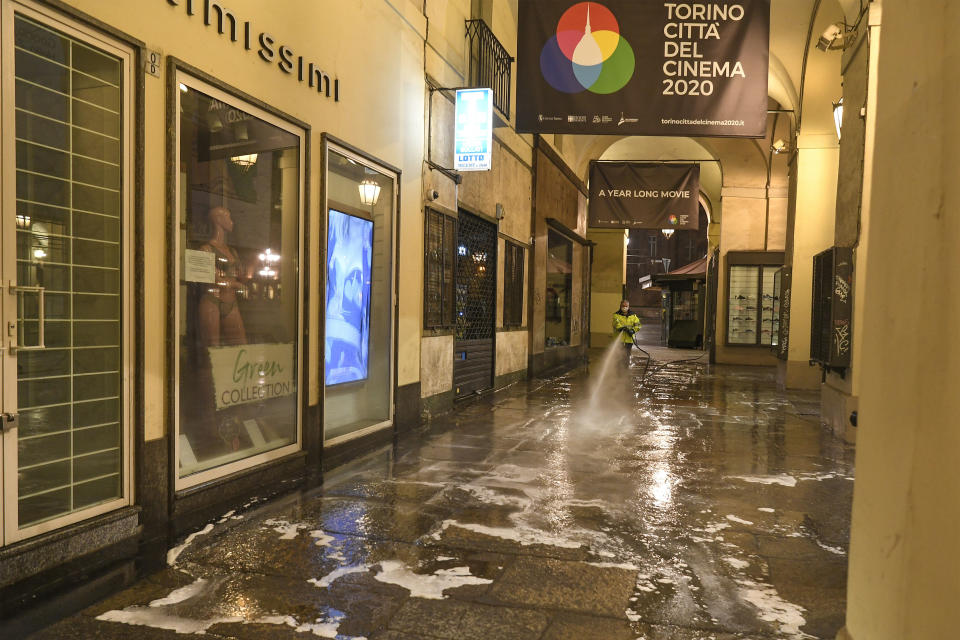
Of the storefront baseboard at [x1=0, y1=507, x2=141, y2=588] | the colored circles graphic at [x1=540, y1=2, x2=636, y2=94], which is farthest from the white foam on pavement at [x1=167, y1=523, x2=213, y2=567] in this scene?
the colored circles graphic at [x1=540, y1=2, x2=636, y2=94]

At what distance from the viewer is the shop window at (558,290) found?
1778cm

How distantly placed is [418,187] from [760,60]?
4.29 meters

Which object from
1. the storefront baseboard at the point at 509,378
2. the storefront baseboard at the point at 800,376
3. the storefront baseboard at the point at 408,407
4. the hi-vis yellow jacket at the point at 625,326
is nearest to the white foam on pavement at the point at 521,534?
the storefront baseboard at the point at 408,407

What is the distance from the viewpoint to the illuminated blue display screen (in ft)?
23.2

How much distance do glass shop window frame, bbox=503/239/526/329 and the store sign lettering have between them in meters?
6.99

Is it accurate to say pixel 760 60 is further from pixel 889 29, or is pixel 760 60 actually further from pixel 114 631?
pixel 114 631

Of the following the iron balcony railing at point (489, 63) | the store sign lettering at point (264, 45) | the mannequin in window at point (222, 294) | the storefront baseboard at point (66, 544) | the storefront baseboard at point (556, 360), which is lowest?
the storefront baseboard at point (556, 360)

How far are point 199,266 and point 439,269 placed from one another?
4.87 meters

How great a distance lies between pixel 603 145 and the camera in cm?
2170

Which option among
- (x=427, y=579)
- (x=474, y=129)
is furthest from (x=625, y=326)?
(x=427, y=579)

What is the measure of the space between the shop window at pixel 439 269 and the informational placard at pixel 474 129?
0.88 meters

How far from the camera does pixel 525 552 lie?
4.33 meters

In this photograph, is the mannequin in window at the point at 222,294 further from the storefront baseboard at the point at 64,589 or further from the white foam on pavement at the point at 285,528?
the storefront baseboard at the point at 64,589

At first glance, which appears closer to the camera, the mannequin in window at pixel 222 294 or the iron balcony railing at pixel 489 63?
the mannequin in window at pixel 222 294
